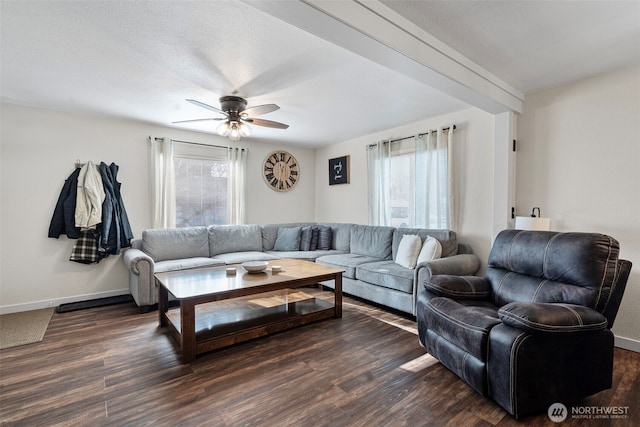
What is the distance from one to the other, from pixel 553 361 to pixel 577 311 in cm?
32

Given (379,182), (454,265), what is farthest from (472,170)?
(379,182)

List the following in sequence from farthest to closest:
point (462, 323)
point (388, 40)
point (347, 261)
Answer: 1. point (347, 261)
2. point (462, 323)
3. point (388, 40)

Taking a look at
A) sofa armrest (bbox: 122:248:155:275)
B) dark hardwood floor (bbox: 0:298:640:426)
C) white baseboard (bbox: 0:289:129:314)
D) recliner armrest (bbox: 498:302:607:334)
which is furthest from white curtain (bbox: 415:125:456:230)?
white baseboard (bbox: 0:289:129:314)

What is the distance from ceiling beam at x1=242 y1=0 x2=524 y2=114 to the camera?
150cm

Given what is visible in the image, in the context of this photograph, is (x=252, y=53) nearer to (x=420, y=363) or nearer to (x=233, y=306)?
(x=233, y=306)

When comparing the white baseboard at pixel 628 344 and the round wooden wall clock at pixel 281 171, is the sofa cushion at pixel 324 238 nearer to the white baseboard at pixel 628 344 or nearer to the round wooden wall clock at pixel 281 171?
the round wooden wall clock at pixel 281 171

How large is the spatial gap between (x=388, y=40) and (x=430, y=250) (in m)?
2.30

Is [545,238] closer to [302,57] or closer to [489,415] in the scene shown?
[489,415]

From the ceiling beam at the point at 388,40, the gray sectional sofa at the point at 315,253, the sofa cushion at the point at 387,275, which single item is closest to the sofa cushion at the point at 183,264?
the gray sectional sofa at the point at 315,253

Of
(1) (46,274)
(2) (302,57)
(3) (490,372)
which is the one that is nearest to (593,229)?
(3) (490,372)

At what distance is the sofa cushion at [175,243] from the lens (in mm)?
3900

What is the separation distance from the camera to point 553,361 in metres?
1.64

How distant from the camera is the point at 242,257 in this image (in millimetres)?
4160

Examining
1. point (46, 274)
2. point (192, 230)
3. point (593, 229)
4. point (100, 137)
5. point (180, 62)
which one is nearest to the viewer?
point (180, 62)
